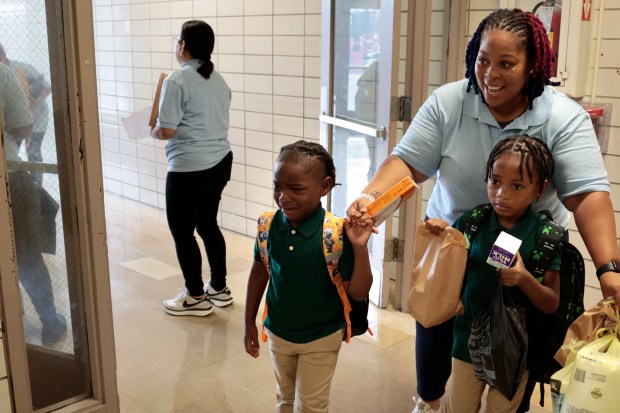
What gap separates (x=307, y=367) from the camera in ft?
6.51

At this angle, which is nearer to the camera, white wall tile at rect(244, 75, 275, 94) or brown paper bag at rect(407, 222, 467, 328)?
brown paper bag at rect(407, 222, 467, 328)

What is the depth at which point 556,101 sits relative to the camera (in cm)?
187

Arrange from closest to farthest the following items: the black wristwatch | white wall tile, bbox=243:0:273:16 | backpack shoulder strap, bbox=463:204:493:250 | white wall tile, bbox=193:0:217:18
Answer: the black wristwatch, backpack shoulder strap, bbox=463:204:493:250, white wall tile, bbox=243:0:273:16, white wall tile, bbox=193:0:217:18

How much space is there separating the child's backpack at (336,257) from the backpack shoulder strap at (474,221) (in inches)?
14.0

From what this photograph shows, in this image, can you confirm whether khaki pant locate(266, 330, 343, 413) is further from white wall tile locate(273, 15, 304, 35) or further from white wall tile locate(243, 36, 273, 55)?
white wall tile locate(243, 36, 273, 55)

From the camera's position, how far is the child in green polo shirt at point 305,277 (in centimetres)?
187

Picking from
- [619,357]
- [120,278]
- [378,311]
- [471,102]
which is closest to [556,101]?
[471,102]

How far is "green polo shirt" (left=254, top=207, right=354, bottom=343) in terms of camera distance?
1.91 m

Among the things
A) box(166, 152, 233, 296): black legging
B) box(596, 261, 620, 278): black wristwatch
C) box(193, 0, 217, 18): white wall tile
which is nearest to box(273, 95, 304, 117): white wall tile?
box(193, 0, 217, 18): white wall tile

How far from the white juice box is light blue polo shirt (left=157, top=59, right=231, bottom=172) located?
2.20m

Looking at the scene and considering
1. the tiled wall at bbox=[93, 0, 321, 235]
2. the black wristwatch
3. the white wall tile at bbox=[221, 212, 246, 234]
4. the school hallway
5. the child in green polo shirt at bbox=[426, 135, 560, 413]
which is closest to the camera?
the black wristwatch

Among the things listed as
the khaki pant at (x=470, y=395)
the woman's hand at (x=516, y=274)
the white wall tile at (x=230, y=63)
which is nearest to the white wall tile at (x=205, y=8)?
the white wall tile at (x=230, y=63)

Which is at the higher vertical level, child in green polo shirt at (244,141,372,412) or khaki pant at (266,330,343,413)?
child in green polo shirt at (244,141,372,412)

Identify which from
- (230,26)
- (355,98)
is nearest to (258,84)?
(230,26)
